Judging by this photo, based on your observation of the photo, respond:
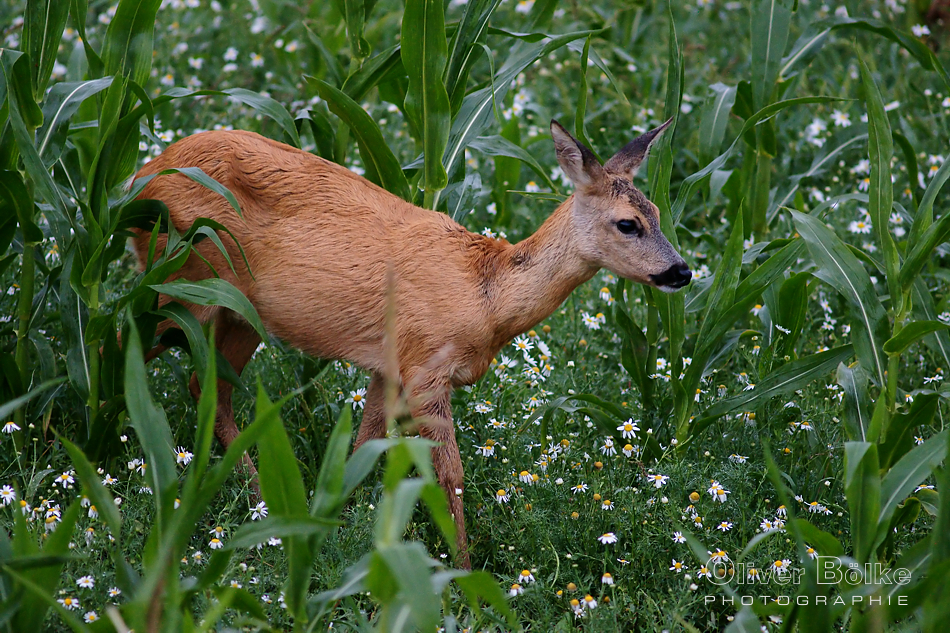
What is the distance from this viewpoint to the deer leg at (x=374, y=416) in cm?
457

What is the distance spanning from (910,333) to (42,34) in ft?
11.9

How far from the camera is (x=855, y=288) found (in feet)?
12.7

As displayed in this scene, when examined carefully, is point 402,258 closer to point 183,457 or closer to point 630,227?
point 630,227

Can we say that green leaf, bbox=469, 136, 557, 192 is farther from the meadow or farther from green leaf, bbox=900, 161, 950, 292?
green leaf, bbox=900, 161, 950, 292

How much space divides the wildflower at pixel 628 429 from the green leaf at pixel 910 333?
1.16m

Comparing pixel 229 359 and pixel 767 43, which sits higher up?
pixel 767 43

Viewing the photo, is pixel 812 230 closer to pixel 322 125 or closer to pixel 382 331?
pixel 382 331

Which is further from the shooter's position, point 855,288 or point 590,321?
point 590,321

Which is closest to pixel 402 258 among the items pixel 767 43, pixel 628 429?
pixel 628 429

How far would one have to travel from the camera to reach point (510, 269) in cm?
423

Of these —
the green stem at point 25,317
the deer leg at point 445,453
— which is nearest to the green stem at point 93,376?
the green stem at point 25,317

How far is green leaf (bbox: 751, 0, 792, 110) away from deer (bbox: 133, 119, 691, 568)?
1412mm

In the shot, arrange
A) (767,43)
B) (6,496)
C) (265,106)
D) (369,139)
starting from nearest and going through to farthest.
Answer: (6,496) < (265,106) < (369,139) < (767,43)

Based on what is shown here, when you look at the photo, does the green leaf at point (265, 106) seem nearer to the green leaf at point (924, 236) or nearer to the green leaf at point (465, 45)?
the green leaf at point (465, 45)
